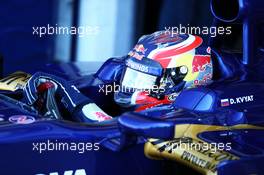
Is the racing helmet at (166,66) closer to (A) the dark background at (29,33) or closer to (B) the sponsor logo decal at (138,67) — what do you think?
(B) the sponsor logo decal at (138,67)

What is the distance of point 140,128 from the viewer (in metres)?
1.72

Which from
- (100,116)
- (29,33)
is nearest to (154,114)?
(100,116)

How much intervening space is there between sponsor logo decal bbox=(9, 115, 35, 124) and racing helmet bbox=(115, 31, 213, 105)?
46 cm

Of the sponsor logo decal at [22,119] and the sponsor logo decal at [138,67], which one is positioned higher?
the sponsor logo decal at [138,67]

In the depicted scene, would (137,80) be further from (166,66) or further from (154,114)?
(154,114)

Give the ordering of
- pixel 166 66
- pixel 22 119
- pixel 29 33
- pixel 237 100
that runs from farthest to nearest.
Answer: pixel 29 33 < pixel 166 66 < pixel 237 100 < pixel 22 119

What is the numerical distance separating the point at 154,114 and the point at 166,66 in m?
0.25

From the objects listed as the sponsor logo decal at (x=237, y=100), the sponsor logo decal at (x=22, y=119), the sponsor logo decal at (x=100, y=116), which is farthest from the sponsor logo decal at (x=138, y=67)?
the sponsor logo decal at (x=22, y=119)

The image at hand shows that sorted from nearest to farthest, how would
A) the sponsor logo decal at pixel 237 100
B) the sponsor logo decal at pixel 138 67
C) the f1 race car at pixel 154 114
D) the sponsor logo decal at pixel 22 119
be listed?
the f1 race car at pixel 154 114 → the sponsor logo decal at pixel 22 119 → the sponsor logo decal at pixel 237 100 → the sponsor logo decal at pixel 138 67

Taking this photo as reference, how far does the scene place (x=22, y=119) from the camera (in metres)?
1.99

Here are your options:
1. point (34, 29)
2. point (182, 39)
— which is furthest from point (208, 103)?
point (34, 29)

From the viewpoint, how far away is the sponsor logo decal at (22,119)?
1.97 m

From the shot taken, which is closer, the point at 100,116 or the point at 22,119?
the point at 22,119

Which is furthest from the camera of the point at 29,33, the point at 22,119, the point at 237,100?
the point at 29,33
